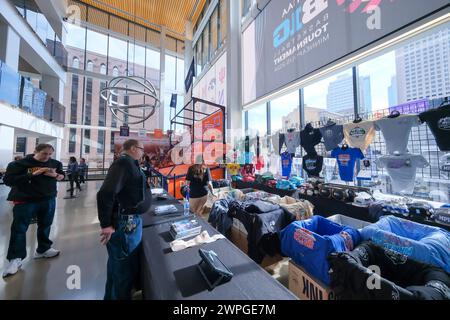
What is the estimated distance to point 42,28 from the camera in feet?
22.0

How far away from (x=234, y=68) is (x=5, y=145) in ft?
21.2

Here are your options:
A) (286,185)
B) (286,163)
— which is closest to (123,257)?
(286,185)

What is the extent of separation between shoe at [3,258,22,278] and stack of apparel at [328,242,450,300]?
3233 mm

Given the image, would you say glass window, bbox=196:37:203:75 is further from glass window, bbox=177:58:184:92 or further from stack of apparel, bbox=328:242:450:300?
stack of apparel, bbox=328:242:450:300

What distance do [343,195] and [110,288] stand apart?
274cm

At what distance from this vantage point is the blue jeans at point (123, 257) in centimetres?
128

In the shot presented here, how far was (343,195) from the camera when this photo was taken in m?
2.31

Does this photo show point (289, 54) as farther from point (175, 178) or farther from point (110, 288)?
point (110, 288)

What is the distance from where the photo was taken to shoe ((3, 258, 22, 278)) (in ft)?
6.27

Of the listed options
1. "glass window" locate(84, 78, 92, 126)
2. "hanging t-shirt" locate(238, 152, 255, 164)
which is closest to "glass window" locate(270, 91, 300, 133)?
"hanging t-shirt" locate(238, 152, 255, 164)

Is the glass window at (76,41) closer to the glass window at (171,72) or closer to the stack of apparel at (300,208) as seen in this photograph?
the glass window at (171,72)

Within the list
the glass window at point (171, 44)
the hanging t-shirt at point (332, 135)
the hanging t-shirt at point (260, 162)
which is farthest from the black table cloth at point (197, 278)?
the glass window at point (171, 44)

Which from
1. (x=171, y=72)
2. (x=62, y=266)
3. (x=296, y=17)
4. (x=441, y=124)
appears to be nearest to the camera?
(x=441, y=124)

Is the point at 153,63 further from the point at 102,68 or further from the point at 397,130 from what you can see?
the point at 397,130
